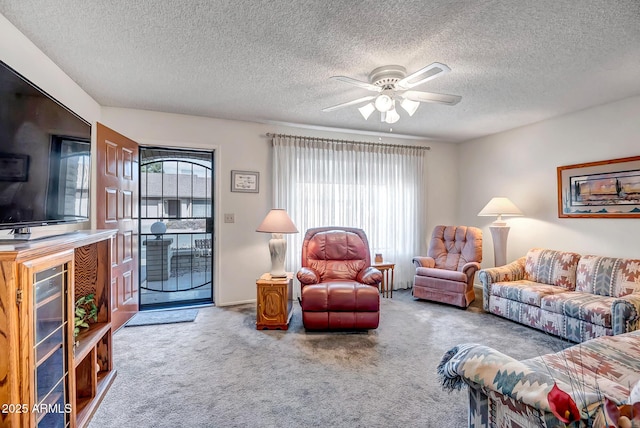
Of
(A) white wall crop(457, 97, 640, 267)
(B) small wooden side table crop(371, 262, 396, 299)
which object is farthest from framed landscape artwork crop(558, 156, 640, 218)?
(B) small wooden side table crop(371, 262, 396, 299)

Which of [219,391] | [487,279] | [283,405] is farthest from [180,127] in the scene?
[487,279]

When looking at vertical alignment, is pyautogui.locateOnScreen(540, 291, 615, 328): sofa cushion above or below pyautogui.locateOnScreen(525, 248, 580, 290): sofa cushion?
Result: below

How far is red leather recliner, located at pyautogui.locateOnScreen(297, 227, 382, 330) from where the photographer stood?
3.11 m

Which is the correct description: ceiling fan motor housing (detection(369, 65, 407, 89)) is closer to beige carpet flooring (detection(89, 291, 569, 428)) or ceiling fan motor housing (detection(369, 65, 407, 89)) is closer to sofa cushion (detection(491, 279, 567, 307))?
beige carpet flooring (detection(89, 291, 569, 428))

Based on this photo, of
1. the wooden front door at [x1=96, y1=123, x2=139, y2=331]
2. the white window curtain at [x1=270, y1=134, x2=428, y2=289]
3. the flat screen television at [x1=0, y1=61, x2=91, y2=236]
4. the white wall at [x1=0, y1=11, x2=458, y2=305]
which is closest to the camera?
the flat screen television at [x1=0, y1=61, x2=91, y2=236]

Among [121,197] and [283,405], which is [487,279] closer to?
[283,405]

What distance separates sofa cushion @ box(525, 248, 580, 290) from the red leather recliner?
6.61 ft

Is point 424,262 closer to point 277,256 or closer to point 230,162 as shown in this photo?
point 277,256

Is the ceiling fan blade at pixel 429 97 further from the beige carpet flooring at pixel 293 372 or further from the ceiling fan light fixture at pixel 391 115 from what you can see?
the beige carpet flooring at pixel 293 372

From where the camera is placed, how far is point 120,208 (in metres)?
3.30

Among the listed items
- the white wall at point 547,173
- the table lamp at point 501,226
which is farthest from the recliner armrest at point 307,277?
the white wall at point 547,173

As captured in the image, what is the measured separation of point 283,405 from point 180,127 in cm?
339

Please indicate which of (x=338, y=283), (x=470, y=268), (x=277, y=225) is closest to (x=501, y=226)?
(x=470, y=268)

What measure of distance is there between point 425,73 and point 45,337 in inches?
112
